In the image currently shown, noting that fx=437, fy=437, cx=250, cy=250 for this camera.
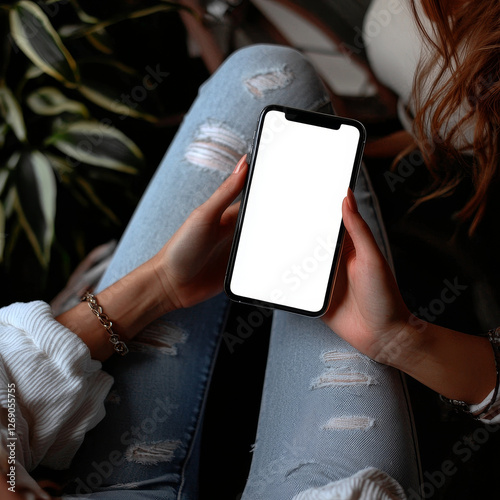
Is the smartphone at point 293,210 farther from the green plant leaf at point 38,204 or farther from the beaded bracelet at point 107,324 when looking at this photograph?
the green plant leaf at point 38,204

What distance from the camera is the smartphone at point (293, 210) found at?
0.53 meters

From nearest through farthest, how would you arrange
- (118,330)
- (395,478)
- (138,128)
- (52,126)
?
(395,478)
(118,330)
(52,126)
(138,128)

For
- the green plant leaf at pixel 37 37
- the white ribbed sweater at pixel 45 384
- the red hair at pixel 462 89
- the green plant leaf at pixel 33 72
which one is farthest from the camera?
the green plant leaf at pixel 33 72

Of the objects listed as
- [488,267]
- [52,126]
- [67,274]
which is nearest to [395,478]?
[488,267]

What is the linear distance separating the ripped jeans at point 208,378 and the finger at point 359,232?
138 millimetres

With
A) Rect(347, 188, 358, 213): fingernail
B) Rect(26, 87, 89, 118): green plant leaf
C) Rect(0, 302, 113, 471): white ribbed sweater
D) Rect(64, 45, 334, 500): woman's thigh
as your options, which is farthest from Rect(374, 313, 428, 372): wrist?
Rect(26, 87, 89, 118): green plant leaf

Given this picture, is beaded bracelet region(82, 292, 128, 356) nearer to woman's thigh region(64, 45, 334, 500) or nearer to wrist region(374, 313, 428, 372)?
woman's thigh region(64, 45, 334, 500)

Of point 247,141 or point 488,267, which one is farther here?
A: point 488,267

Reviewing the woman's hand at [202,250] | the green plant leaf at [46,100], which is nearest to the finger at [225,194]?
the woman's hand at [202,250]

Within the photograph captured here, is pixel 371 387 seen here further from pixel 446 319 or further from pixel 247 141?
pixel 247 141

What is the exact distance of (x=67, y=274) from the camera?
2.94 feet

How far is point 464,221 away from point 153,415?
64 cm

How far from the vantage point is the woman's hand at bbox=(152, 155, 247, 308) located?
0.52 meters

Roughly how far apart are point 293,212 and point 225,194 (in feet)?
0.30
